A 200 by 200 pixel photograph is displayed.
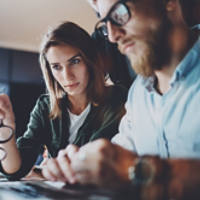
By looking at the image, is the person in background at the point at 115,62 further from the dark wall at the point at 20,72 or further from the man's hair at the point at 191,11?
the dark wall at the point at 20,72

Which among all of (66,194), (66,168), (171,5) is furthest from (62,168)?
(171,5)

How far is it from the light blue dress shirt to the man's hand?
0.76 feet

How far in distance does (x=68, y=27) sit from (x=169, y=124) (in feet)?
2.22

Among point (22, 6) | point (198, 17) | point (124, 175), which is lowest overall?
point (124, 175)

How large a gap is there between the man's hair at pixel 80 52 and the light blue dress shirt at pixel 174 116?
1.35 ft

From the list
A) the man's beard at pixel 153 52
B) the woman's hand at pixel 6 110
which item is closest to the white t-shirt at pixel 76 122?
the woman's hand at pixel 6 110

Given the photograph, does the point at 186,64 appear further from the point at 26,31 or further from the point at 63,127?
the point at 26,31

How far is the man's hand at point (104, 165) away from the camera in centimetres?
49

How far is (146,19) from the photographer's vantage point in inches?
30.6

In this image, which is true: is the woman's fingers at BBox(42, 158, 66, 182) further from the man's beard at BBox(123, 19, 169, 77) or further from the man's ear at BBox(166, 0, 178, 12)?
the man's ear at BBox(166, 0, 178, 12)

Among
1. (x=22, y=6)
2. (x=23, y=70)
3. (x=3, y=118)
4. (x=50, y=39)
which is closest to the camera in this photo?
(x=3, y=118)

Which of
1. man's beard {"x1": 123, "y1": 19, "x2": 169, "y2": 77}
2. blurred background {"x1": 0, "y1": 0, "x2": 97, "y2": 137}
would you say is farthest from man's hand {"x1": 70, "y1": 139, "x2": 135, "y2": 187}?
blurred background {"x1": 0, "y1": 0, "x2": 97, "y2": 137}

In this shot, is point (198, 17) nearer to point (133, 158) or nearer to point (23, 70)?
point (133, 158)

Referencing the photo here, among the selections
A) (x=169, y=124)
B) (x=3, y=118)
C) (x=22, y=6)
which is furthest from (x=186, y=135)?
(x=22, y=6)
